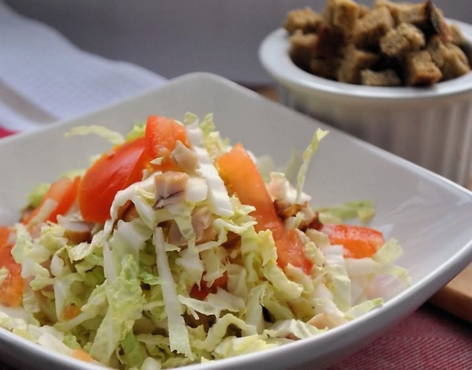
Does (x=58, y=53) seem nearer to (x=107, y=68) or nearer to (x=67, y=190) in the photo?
(x=107, y=68)

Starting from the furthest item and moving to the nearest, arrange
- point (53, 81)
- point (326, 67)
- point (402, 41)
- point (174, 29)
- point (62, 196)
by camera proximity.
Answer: point (174, 29), point (53, 81), point (326, 67), point (402, 41), point (62, 196)

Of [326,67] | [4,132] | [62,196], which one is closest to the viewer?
[62,196]

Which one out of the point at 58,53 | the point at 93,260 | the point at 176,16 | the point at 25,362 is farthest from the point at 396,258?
the point at 176,16

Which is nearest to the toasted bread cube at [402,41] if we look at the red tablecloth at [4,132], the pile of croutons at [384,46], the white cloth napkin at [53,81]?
the pile of croutons at [384,46]

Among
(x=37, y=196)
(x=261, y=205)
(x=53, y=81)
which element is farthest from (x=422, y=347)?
(x=53, y=81)

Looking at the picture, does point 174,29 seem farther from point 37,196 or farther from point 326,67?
point 37,196

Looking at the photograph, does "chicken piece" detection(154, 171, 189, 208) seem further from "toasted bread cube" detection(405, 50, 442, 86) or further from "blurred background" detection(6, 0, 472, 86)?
"blurred background" detection(6, 0, 472, 86)

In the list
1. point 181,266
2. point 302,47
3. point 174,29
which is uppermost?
point 302,47
